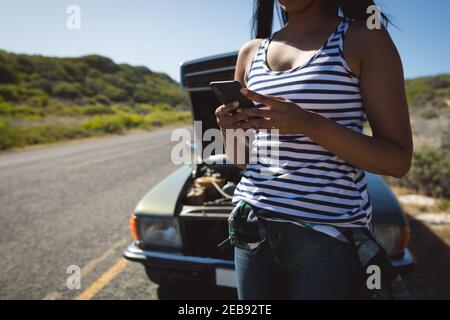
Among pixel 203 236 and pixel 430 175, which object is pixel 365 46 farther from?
pixel 430 175

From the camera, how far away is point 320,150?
0.99 meters

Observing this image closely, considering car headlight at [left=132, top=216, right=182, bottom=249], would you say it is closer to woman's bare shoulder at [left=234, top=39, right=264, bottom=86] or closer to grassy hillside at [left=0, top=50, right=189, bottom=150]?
woman's bare shoulder at [left=234, top=39, right=264, bottom=86]

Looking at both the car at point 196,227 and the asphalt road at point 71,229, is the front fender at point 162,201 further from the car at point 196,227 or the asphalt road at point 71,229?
the asphalt road at point 71,229

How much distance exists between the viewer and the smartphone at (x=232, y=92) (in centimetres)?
99

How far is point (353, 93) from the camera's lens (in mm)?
962

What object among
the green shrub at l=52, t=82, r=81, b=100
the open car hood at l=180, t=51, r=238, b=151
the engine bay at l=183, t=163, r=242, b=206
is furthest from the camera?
the green shrub at l=52, t=82, r=81, b=100

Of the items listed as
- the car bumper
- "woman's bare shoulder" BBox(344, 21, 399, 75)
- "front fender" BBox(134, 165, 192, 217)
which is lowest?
the car bumper

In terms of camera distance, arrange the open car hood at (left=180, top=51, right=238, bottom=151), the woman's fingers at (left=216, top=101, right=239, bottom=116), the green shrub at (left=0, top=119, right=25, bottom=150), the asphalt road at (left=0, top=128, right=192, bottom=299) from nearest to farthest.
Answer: the woman's fingers at (left=216, top=101, right=239, bottom=116) < the open car hood at (left=180, top=51, right=238, bottom=151) < the asphalt road at (left=0, top=128, right=192, bottom=299) < the green shrub at (left=0, top=119, right=25, bottom=150)

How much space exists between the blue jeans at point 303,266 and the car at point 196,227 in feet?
3.89

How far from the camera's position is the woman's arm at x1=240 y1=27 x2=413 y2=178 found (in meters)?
0.91

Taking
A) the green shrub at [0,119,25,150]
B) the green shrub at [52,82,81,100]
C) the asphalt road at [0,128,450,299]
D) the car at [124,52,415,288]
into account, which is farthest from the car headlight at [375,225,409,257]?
the green shrub at [52,82,81,100]

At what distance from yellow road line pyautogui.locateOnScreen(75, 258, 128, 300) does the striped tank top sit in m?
2.35
